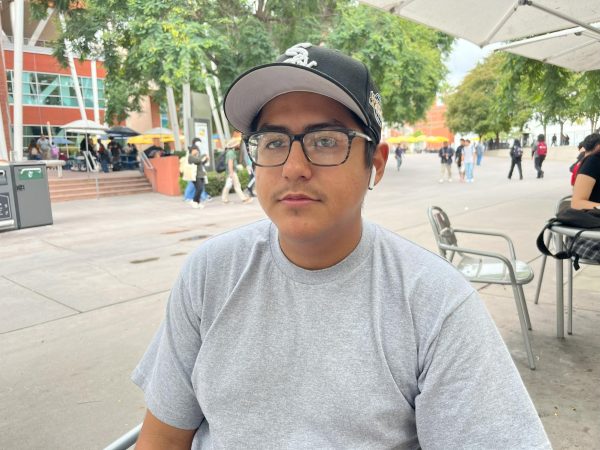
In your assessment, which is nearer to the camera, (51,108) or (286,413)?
(286,413)

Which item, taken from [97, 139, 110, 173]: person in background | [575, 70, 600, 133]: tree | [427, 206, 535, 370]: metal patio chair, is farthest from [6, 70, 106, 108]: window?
[427, 206, 535, 370]: metal patio chair

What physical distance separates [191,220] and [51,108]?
31.3 meters

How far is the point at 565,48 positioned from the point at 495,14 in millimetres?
1674

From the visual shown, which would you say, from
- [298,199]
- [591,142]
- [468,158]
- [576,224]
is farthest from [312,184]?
[468,158]

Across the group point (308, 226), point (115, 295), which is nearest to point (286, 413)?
point (308, 226)

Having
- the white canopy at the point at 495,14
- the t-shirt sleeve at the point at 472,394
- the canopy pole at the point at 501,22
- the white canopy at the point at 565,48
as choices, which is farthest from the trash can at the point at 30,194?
the t-shirt sleeve at the point at 472,394

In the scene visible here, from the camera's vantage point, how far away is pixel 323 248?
1.24 m

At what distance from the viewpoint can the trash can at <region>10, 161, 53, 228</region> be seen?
10133 mm

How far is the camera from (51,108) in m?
37.0

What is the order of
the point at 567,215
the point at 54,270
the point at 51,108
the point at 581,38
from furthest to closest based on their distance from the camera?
1. the point at 51,108
2. the point at 54,270
3. the point at 581,38
4. the point at 567,215

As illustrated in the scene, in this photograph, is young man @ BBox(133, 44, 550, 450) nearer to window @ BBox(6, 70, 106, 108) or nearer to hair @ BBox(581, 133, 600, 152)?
hair @ BBox(581, 133, 600, 152)

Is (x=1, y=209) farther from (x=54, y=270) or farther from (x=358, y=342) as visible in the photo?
(x=358, y=342)

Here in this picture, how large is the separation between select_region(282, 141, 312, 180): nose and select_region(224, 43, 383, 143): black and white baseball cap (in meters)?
0.14

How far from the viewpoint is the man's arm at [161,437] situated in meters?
1.33
